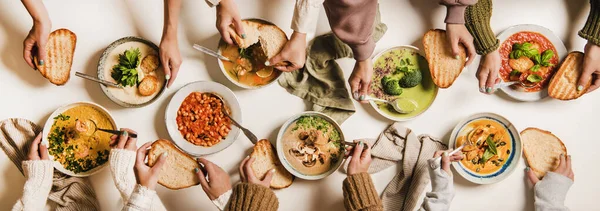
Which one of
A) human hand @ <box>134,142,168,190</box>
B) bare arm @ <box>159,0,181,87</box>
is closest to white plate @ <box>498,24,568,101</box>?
bare arm @ <box>159,0,181,87</box>

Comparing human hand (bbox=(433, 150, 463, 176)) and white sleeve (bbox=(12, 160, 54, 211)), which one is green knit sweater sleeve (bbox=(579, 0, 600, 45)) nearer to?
human hand (bbox=(433, 150, 463, 176))

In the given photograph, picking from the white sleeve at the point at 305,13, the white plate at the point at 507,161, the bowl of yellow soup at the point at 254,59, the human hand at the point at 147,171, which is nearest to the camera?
the white sleeve at the point at 305,13

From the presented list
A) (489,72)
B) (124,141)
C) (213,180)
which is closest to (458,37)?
(489,72)

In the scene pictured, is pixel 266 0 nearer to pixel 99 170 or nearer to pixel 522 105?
pixel 99 170

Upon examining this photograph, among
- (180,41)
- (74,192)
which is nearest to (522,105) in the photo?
(180,41)

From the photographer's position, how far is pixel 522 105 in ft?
7.39

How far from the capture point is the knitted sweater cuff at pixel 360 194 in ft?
6.55

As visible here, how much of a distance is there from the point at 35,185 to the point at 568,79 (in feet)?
8.56

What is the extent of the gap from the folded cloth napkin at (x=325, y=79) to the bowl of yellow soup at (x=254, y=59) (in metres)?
0.10

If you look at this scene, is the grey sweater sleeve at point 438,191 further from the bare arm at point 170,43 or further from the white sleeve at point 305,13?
the bare arm at point 170,43

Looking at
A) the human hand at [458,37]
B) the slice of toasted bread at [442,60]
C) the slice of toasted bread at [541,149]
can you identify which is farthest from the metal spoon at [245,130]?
the slice of toasted bread at [541,149]

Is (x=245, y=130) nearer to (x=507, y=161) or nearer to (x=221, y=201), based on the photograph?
(x=221, y=201)

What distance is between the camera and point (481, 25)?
6.82 ft

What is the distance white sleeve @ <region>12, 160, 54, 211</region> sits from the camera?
1.99 meters
